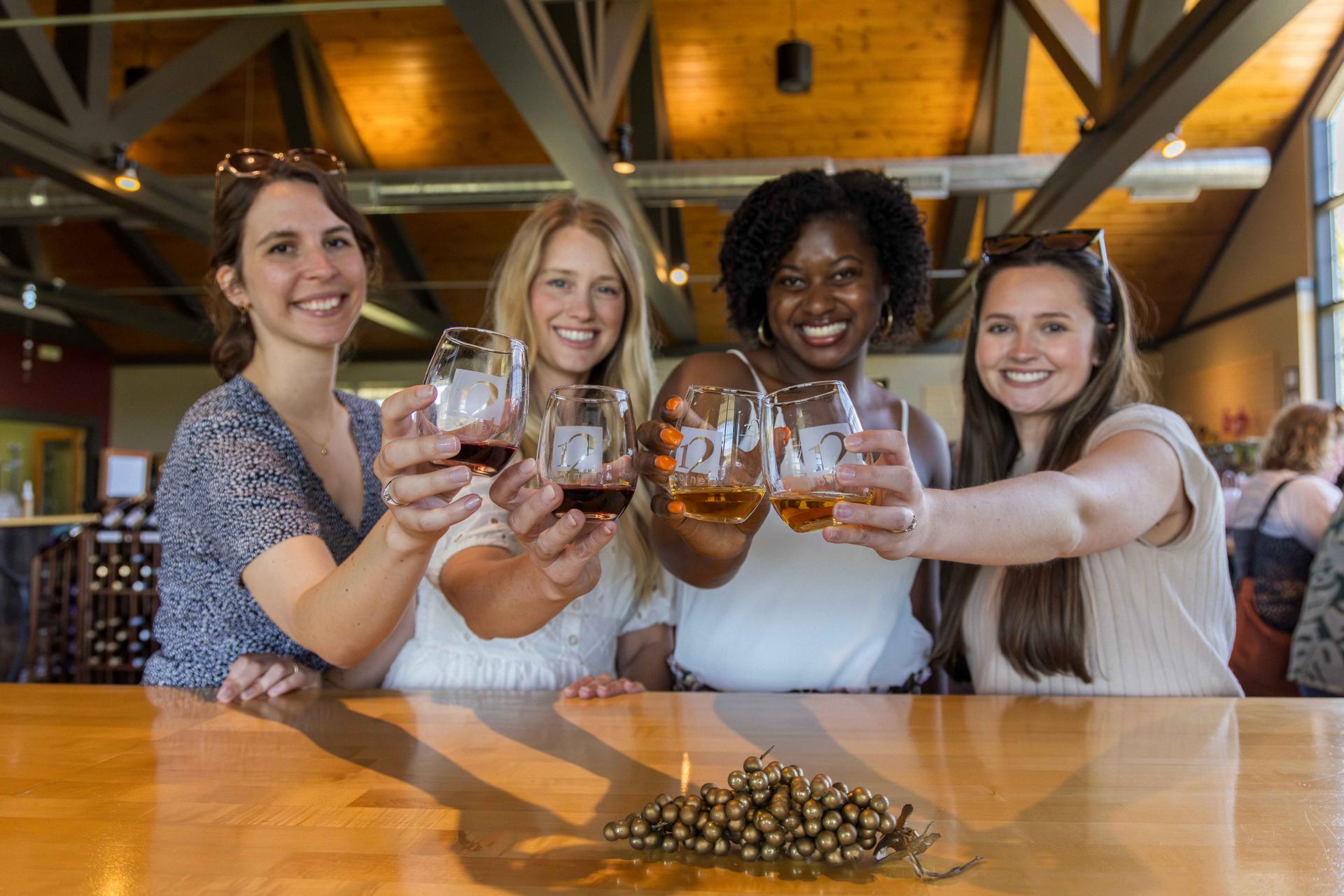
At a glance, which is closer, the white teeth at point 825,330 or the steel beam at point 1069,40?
the white teeth at point 825,330

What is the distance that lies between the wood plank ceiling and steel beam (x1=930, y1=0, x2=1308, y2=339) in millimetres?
2456

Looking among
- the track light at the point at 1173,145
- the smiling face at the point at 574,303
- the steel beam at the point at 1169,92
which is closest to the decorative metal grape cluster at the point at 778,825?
the smiling face at the point at 574,303

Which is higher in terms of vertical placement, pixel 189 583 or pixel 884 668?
pixel 189 583

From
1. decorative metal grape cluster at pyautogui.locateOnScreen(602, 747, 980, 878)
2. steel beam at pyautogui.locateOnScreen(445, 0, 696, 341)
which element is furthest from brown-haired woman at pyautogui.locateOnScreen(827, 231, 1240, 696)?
steel beam at pyautogui.locateOnScreen(445, 0, 696, 341)

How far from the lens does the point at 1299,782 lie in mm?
1041

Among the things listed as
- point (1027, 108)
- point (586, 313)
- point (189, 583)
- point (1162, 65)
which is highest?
point (1027, 108)

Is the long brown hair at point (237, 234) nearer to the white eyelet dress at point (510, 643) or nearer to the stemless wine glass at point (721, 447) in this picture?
the white eyelet dress at point (510, 643)

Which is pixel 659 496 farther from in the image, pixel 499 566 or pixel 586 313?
pixel 586 313

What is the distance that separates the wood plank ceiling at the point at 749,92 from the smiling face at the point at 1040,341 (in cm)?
715

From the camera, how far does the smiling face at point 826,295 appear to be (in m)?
2.00

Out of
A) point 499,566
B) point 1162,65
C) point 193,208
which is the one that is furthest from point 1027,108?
point 499,566

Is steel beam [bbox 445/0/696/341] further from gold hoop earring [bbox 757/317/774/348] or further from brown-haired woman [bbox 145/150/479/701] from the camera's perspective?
brown-haired woman [bbox 145/150/479/701]

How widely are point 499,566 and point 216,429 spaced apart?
58 centimetres

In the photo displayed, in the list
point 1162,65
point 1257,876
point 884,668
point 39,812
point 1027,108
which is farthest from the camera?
point 1027,108
